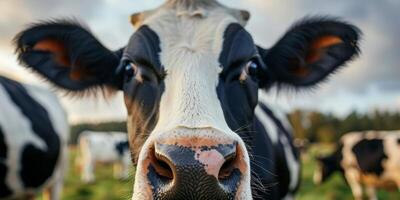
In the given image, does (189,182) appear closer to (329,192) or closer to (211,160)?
(211,160)

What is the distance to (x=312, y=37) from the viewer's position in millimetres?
3885

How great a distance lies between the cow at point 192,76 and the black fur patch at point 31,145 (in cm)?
247

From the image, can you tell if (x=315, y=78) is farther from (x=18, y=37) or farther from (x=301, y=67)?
(x=18, y=37)

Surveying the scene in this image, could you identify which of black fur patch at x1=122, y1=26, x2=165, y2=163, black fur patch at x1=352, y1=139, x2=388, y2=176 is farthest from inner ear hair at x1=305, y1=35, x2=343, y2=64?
black fur patch at x1=352, y1=139, x2=388, y2=176

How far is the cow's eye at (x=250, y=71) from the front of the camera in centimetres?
306

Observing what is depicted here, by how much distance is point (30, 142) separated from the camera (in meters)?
6.04

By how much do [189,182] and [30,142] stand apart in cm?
453

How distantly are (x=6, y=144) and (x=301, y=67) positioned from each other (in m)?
3.69

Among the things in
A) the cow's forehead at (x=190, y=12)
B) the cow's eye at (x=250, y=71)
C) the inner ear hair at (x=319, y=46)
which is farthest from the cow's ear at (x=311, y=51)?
the cow's eye at (x=250, y=71)

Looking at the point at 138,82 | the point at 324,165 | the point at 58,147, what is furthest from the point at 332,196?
the point at 138,82

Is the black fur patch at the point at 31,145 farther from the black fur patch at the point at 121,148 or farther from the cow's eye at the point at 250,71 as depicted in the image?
the black fur patch at the point at 121,148

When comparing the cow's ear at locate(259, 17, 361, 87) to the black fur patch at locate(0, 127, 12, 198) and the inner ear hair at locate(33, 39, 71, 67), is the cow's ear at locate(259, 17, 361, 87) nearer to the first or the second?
the inner ear hair at locate(33, 39, 71, 67)

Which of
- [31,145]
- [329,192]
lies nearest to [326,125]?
[329,192]

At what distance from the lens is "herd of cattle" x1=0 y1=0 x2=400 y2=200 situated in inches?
84.3
